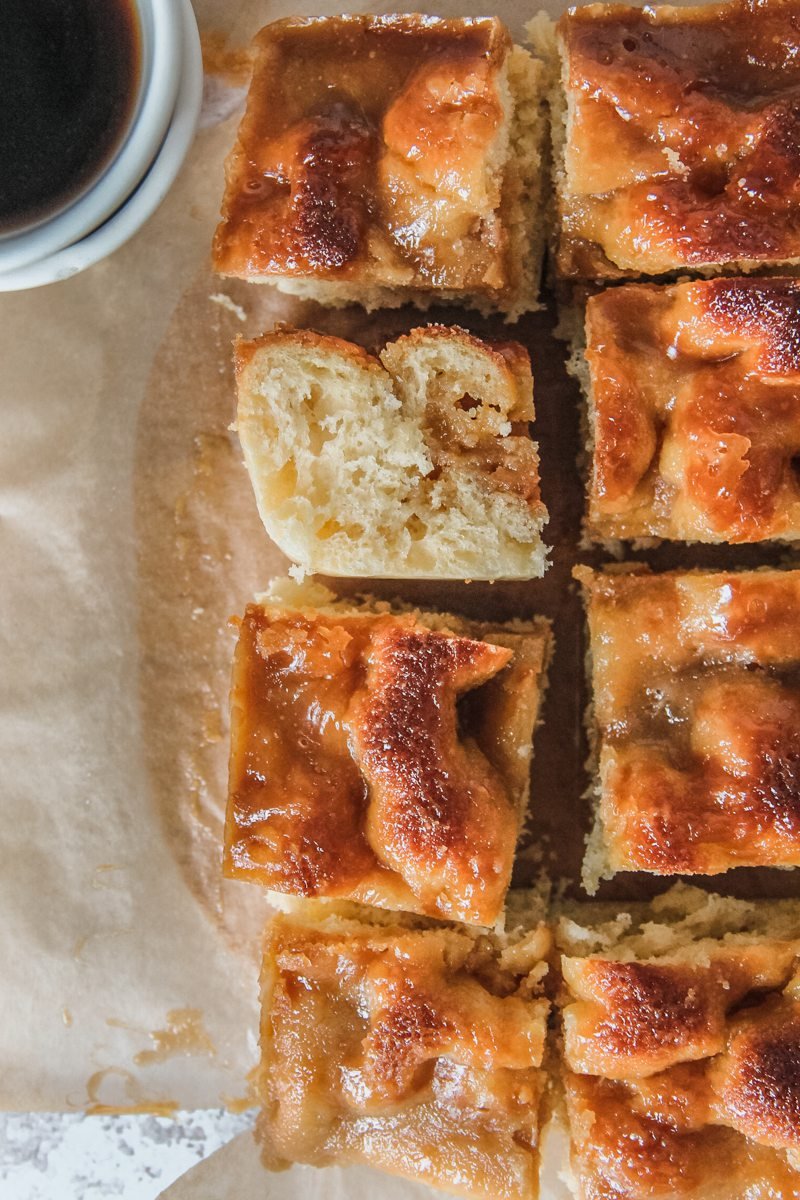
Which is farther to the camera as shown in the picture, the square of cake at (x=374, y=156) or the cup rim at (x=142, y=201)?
the square of cake at (x=374, y=156)

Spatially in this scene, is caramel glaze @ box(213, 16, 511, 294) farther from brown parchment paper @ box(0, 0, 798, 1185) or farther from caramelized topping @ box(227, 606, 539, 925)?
caramelized topping @ box(227, 606, 539, 925)

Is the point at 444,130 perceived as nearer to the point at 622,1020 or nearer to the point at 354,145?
the point at 354,145

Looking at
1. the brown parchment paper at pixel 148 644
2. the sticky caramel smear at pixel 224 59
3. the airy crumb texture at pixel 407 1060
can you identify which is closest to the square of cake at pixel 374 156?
the sticky caramel smear at pixel 224 59

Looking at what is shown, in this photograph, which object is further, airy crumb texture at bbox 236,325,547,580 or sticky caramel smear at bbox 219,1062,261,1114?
sticky caramel smear at bbox 219,1062,261,1114

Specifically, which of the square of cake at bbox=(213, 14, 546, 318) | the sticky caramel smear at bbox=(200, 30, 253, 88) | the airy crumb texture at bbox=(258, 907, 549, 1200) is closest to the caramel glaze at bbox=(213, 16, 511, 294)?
the square of cake at bbox=(213, 14, 546, 318)

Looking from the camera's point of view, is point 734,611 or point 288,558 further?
point 288,558

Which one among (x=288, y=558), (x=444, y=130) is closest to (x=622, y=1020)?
(x=288, y=558)

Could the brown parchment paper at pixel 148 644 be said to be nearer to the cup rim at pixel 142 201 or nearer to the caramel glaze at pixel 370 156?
the caramel glaze at pixel 370 156
